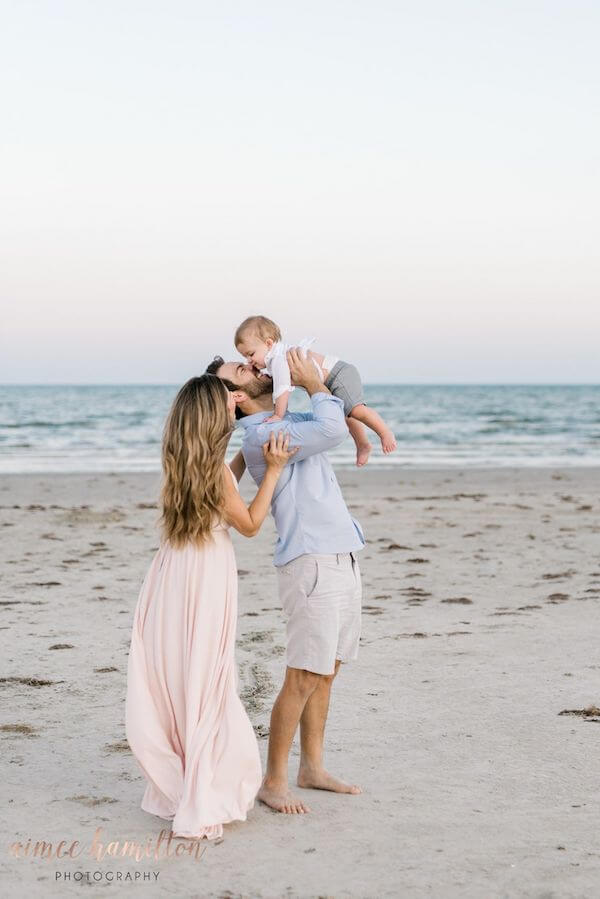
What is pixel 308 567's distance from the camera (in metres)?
3.95

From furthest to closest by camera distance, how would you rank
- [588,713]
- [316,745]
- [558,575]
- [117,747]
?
[558,575] < [588,713] < [117,747] < [316,745]

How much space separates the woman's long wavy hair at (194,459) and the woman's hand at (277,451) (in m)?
0.19

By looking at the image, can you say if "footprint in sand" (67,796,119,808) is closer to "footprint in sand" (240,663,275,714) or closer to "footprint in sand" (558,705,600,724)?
"footprint in sand" (240,663,275,714)

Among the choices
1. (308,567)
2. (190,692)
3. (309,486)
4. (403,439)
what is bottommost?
(403,439)

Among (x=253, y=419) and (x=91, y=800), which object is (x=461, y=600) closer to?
(x=253, y=419)

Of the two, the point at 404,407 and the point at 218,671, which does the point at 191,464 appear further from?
the point at 404,407

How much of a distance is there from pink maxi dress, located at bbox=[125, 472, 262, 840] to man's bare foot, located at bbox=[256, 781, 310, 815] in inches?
8.4

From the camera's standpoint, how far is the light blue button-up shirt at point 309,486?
393cm

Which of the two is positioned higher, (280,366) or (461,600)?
(280,366)

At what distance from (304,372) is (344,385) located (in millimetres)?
223

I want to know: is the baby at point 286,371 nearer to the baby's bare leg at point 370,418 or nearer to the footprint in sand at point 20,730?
the baby's bare leg at point 370,418

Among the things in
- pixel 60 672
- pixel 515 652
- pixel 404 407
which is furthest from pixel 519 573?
pixel 404 407

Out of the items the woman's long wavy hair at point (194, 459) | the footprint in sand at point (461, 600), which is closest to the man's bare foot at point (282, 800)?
the woman's long wavy hair at point (194, 459)

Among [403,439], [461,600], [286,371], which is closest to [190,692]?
[286,371]
